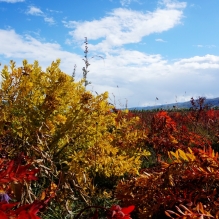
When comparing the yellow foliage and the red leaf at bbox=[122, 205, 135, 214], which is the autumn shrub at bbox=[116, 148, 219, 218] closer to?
the red leaf at bbox=[122, 205, 135, 214]

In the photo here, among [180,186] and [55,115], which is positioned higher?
[55,115]

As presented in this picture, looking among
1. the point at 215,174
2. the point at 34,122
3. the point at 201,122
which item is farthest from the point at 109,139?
the point at 201,122

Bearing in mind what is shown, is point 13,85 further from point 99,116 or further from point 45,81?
point 99,116

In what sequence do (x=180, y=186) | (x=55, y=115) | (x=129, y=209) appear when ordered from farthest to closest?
(x=55, y=115) < (x=180, y=186) < (x=129, y=209)

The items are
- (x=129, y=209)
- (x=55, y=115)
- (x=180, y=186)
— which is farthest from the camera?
(x=55, y=115)

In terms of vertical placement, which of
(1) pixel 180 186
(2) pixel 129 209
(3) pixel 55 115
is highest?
(3) pixel 55 115

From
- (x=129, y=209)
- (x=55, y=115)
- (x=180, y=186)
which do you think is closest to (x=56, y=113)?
(x=55, y=115)

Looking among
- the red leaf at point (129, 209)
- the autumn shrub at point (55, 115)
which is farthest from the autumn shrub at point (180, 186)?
the autumn shrub at point (55, 115)

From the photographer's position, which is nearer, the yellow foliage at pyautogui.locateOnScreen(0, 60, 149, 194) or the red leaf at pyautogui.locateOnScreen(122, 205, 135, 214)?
the red leaf at pyautogui.locateOnScreen(122, 205, 135, 214)

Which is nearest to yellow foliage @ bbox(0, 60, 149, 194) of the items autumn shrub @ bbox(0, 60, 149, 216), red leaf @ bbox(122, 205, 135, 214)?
autumn shrub @ bbox(0, 60, 149, 216)

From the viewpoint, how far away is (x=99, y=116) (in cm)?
315

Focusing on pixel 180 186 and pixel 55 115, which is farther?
pixel 55 115

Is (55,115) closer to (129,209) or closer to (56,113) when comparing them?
(56,113)

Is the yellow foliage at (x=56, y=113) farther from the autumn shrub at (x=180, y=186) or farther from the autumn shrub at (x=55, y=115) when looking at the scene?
the autumn shrub at (x=180, y=186)
